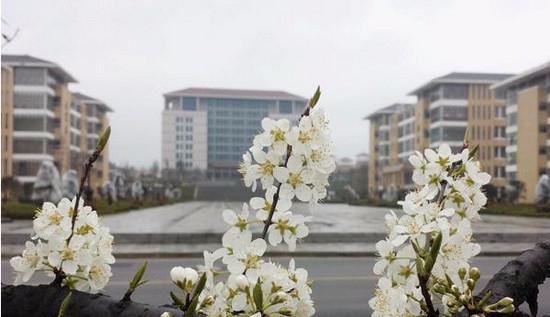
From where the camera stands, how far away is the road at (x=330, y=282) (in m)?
6.55

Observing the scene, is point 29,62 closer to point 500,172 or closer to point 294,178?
point 500,172

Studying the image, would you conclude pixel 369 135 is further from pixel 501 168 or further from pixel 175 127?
pixel 175 127

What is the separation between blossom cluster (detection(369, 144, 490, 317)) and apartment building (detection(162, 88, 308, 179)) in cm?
9476

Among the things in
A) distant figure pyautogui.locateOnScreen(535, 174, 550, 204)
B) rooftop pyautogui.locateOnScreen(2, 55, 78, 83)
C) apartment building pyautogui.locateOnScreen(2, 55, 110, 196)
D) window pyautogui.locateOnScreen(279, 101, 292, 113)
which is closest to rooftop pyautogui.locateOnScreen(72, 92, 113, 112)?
apartment building pyautogui.locateOnScreen(2, 55, 110, 196)

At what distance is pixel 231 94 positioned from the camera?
347 feet

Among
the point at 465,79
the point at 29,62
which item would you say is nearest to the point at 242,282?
the point at 29,62

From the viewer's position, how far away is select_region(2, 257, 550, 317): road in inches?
258

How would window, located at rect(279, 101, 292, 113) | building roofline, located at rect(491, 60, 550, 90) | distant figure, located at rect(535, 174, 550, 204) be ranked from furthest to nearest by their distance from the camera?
window, located at rect(279, 101, 292, 113) < building roofline, located at rect(491, 60, 550, 90) < distant figure, located at rect(535, 174, 550, 204)

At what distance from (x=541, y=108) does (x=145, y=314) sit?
51.8 m

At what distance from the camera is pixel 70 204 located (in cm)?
91

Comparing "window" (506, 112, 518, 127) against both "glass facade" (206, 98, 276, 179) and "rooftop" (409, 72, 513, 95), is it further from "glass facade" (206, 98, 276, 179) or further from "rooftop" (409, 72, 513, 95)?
"glass facade" (206, 98, 276, 179)

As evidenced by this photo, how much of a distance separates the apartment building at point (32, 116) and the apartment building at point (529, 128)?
122 feet

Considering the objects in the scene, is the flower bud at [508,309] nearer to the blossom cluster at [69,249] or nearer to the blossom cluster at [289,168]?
the blossom cluster at [289,168]

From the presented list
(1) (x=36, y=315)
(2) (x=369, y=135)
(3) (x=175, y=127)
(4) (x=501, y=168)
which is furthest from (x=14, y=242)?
(3) (x=175, y=127)
